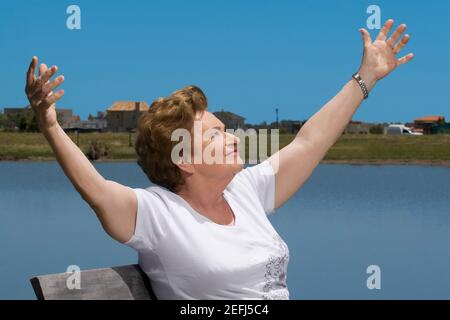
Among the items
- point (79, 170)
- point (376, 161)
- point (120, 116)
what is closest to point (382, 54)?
point (79, 170)

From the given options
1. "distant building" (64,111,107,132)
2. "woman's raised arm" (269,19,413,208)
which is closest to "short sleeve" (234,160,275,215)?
"woman's raised arm" (269,19,413,208)

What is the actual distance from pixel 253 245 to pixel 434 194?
77.1ft

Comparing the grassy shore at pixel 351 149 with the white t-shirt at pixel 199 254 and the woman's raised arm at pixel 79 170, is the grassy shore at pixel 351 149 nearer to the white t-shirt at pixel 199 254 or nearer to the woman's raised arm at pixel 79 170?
the white t-shirt at pixel 199 254

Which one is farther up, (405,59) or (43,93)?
(405,59)

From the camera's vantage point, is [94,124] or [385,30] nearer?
[385,30]

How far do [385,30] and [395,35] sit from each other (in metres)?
0.06

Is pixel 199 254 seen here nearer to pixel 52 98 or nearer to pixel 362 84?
pixel 52 98

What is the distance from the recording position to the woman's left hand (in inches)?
122

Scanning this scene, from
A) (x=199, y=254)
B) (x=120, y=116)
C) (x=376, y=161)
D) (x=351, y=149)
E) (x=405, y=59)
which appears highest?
(x=120, y=116)

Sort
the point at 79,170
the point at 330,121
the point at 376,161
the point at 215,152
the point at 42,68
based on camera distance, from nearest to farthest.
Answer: the point at 42,68
the point at 79,170
the point at 215,152
the point at 330,121
the point at 376,161

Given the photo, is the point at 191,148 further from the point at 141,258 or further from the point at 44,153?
the point at 44,153

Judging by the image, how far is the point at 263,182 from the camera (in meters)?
2.94

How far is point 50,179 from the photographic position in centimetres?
3123
